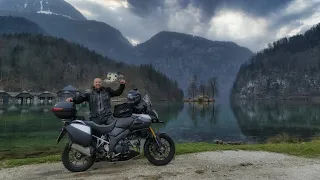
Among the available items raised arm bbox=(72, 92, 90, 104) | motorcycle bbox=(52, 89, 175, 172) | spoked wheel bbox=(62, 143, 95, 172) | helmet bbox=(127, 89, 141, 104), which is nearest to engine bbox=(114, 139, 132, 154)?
motorcycle bbox=(52, 89, 175, 172)

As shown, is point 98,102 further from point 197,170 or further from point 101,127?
point 197,170

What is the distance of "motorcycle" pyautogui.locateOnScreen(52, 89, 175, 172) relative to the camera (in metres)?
9.49

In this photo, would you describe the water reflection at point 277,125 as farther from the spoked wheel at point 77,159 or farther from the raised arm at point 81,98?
the spoked wheel at point 77,159

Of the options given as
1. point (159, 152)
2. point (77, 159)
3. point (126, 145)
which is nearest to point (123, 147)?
point (126, 145)

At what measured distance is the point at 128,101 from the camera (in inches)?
398

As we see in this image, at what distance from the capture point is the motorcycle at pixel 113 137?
9492 millimetres

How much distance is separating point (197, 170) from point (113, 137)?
2.71 metres

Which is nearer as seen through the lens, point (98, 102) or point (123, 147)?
point (123, 147)

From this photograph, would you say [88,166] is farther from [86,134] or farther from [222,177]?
[222,177]

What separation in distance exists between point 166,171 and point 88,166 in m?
2.39

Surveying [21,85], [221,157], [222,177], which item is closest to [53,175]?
[222,177]

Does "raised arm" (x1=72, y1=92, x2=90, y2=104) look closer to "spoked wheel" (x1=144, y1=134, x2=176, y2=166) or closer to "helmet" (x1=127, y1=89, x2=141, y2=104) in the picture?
"helmet" (x1=127, y1=89, x2=141, y2=104)

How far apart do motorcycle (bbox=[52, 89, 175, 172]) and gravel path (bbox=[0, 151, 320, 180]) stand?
0.36 m

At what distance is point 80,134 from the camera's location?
9398 millimetres
